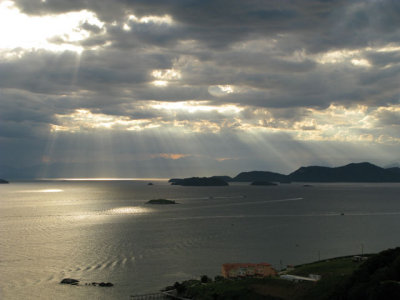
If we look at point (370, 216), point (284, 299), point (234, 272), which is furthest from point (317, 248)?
point (370, 216)

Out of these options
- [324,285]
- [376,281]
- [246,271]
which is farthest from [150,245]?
[376,281]

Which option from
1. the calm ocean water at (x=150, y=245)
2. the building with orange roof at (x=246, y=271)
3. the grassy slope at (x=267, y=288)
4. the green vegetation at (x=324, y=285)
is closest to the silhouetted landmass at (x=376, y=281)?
the green vegetation at (x=324, y=285)

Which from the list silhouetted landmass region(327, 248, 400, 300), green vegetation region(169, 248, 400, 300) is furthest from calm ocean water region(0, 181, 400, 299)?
silhouetted landmass region(327, 248, 400, 300)

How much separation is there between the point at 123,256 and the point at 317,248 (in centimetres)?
5411

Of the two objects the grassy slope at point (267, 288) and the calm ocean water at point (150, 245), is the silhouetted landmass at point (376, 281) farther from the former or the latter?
the calm ocean water at point (150, 245)

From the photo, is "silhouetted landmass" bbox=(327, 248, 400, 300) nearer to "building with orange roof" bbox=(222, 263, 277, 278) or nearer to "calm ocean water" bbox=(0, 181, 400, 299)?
"building with orange roof" bbox=(222, 263, 277, 278)

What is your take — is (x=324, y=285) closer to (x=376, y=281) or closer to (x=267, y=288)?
(x=267, y=288)

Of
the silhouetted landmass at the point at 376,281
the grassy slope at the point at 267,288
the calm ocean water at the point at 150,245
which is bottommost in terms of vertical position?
the calm ocean water at the point at 150,245

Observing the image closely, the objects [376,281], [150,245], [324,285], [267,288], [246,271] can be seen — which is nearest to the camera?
[376,281]

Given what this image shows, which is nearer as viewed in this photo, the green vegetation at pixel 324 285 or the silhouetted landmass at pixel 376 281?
the silhouetted landmass at pixel 376 281

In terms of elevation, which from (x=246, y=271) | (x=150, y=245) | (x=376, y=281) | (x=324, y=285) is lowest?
(x=150, y=245)

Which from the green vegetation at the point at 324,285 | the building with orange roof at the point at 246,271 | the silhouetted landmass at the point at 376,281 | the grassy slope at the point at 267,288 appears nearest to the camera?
the silhouetted landmass at the point at 376,281

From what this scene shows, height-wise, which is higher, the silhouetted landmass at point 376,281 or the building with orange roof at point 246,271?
the silhouetted landmass at point 376,281

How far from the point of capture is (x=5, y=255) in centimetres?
10200
